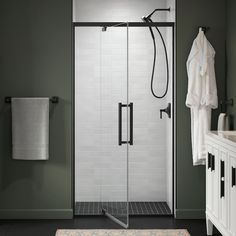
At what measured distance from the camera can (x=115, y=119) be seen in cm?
528

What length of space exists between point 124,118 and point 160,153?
1.11 meters

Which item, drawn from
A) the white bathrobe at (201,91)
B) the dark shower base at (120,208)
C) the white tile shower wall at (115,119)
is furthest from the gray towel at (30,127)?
the white bathrobe at (201,91)

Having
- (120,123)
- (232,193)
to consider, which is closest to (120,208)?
(120,123)

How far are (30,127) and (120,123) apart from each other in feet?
3.01

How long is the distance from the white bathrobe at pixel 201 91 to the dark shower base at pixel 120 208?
821 millimetres

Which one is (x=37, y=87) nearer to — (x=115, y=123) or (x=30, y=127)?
(x=30, y=127)

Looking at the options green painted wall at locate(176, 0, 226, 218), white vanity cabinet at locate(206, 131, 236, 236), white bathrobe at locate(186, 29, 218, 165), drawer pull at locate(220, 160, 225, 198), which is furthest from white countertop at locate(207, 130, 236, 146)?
green painted wall at locate(176, 0, 226, 218)

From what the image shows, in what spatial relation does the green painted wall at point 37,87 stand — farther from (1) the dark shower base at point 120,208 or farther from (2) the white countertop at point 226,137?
(2) the white countertop at point 226,137

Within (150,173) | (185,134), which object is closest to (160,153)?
(150,173)

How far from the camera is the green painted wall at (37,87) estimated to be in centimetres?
540

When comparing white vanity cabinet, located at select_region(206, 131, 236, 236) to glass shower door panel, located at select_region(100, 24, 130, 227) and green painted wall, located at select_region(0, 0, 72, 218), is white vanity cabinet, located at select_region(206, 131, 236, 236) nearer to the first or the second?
glass shower door panel, located at select_region(100, 24, 130, 227)

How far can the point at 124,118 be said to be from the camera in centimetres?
524

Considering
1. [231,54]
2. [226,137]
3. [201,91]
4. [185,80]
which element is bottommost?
[226,137]

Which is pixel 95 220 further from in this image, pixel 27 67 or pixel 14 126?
pixel 27 67
